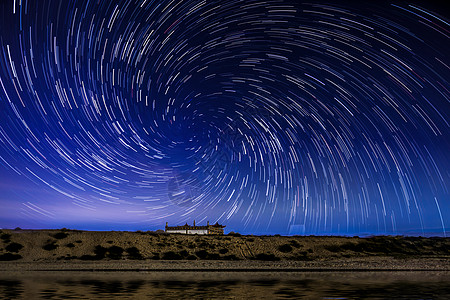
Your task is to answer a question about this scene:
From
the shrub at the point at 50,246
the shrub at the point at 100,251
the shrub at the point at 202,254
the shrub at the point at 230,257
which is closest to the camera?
the shrub at the point at 100,251

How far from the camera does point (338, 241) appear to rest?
66062 mm

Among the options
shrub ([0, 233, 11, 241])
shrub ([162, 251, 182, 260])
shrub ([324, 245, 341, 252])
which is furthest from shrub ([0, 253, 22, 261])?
shrub ([324, 245, 341, 252])

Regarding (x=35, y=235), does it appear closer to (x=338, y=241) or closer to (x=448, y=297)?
(x=338, y=241)

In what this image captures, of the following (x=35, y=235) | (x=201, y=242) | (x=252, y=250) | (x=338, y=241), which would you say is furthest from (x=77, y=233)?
(x=338, y=241)

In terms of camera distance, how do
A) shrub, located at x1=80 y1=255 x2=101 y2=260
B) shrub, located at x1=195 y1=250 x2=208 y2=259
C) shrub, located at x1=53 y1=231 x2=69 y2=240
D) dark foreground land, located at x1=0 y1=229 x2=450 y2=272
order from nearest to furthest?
dark foreground land, located at x1=0 y1=229 x2=450 y2=272 < shrub, located at x1=80 y1=255 x2=101 y2=260 < shrub, located at x1=195 y1=250 x2=208 y2=259 < shrub, located at x1=53 y1=231 x2=69 y2=240

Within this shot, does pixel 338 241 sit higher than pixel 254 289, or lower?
higher

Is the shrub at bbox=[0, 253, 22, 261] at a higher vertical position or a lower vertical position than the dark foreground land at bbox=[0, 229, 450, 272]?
lower

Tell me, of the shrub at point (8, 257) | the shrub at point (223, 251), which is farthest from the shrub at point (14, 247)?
the shrub at point (223, 251)

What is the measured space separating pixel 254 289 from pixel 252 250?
39670 mm

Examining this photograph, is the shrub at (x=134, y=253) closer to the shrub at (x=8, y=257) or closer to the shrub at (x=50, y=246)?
the shrub at (x=50, y=246)

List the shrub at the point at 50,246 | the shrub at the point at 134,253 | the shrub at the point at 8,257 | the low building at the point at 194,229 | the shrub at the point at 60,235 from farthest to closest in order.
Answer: the low building at the point at 194,229, the shrub at the point at 60,235, the shrub at the point at 50,246, the shrub at the point at 134,253, the shrub at the point at 8,257

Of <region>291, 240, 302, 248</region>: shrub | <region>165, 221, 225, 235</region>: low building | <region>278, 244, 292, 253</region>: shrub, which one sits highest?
<region>165, 221, 225, 235</region>: low building

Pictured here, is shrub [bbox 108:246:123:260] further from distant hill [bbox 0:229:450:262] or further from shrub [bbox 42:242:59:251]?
shrub [bbox 42:242:59:251]

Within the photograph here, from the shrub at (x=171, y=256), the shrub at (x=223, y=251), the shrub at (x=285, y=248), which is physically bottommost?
the shrub at (x=171, y=256)
